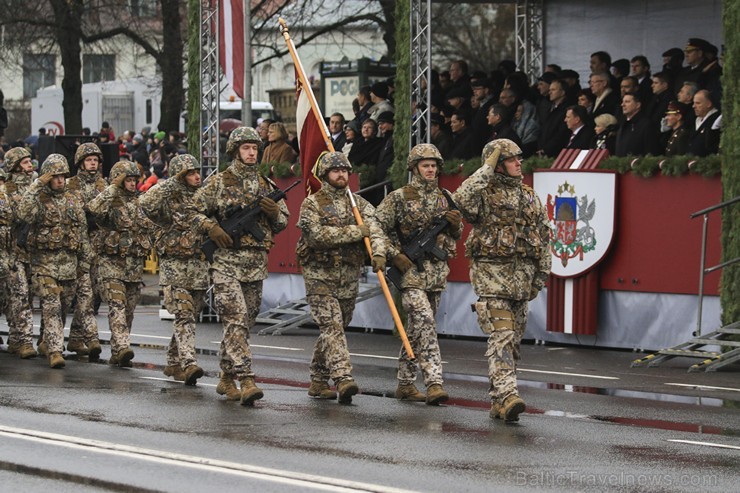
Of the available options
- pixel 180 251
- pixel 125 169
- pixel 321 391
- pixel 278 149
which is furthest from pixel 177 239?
pixel 278 149

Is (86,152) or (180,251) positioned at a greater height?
(86,152)

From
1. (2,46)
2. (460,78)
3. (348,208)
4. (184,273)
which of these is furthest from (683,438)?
(2,46)

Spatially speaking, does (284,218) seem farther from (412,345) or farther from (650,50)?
(650,50)

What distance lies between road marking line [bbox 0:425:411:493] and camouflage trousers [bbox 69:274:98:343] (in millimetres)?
5283

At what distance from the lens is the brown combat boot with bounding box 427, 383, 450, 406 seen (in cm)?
1260

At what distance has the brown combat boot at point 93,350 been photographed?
16.2 meters

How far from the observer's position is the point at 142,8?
130ft

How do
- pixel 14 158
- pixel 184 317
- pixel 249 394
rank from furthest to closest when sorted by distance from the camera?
1. pixel 14 158
2. pixel 184 317
3. pixel 249 394

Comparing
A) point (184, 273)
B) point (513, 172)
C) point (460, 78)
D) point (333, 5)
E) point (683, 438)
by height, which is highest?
point (333, 5)

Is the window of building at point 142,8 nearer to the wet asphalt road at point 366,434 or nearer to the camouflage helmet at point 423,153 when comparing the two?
the wet asphalt road at point 366,434

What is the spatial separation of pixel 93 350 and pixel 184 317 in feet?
7.99

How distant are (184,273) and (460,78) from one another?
941 cm

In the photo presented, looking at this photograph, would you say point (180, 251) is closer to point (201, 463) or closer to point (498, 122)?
point (201, 463)

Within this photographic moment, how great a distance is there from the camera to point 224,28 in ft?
65.0
